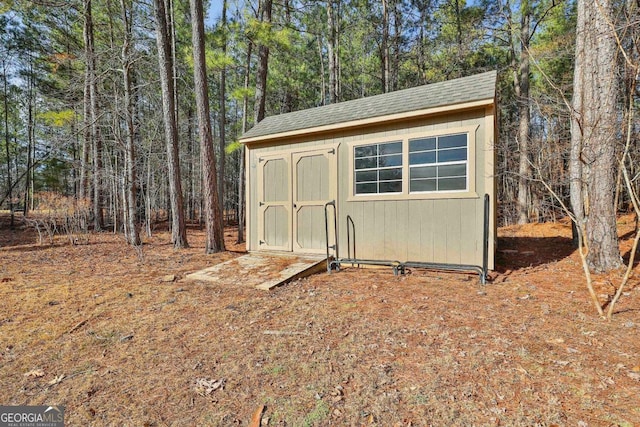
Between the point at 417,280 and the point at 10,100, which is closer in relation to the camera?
the point at 417,280

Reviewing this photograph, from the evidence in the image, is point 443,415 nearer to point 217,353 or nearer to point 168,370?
point 217,353

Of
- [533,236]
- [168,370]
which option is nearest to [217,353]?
[168,370]

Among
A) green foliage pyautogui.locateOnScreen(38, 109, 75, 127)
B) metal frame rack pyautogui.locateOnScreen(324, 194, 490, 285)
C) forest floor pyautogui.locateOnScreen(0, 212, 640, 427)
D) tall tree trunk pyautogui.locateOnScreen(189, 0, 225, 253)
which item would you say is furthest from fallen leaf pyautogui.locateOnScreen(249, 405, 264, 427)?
green foliage pyautogui.locateOnScreen(38, 109, 75, 127)

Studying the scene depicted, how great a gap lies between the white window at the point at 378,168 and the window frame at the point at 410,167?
6 centimetres

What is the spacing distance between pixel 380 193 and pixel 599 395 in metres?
3.91

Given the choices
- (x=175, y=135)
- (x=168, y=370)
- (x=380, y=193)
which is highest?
(x=175, y=135)

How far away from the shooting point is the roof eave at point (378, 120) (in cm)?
451

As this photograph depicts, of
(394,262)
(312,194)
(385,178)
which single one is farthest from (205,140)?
(394,262)

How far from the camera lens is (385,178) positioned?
537 centimetres

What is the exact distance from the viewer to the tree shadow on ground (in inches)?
216

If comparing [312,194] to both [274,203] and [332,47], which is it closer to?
[274,203]

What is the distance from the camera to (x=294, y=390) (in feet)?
7.00

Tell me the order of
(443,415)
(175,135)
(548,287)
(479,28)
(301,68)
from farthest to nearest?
1. (301,68)
2. (479,28)
3. (175,135)
4. (548,287)
5. (443,415)
